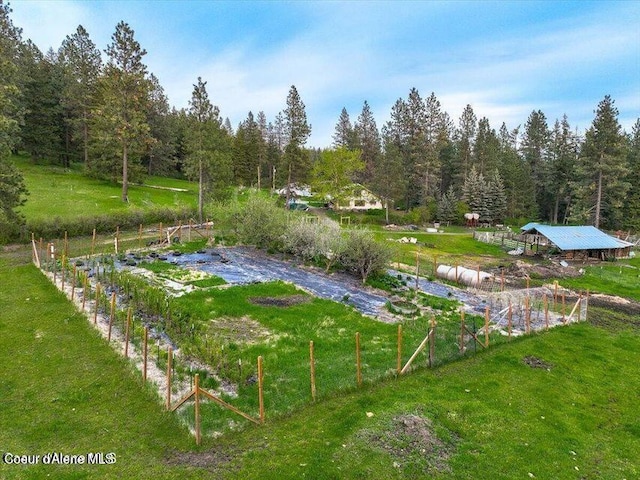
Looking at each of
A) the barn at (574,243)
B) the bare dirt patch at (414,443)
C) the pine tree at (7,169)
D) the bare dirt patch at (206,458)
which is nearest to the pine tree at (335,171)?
the barn at (574,243)

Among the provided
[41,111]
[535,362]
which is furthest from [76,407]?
[41,111]

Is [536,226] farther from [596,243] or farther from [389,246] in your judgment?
[389,246]

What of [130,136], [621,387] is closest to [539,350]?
[621,387]

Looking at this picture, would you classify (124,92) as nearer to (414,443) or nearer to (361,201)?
(361,201)

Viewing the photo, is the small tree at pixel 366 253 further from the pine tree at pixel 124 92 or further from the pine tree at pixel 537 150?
the pine tree at pixel 537 150

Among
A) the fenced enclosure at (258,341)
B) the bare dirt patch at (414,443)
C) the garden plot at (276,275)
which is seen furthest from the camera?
the garden plot at (276,275)

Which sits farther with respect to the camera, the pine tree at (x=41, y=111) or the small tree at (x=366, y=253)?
the pine tree at (x=41, y=111)
